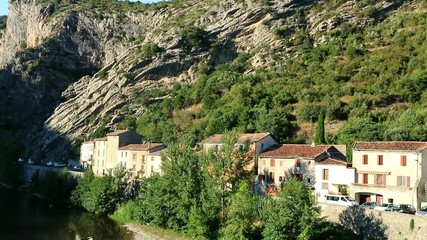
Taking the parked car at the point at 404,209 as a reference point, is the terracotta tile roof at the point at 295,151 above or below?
above

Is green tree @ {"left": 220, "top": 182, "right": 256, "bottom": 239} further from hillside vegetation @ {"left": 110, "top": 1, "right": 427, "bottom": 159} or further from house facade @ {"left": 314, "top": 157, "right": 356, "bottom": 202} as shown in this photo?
hillside vegetation @ {"left": 110, "top": 1, "right": 427, "bottom": 159}

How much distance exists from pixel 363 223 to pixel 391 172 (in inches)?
405

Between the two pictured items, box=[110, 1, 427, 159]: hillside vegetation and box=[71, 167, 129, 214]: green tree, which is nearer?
box=[71, 167, 129, 214]: green tree

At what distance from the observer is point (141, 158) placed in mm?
81125

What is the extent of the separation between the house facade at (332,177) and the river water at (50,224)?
2227 centimetres

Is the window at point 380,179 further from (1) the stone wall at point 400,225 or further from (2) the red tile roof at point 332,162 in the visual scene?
(1) the stone wall at point 400,225

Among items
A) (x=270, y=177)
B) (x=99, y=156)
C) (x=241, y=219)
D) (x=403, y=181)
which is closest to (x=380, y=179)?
(x=403, y=181)

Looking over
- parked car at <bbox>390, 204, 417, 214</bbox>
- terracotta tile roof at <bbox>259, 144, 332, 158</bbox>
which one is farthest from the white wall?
parked car at <bbox>390, 204, 417, 214</bbox>

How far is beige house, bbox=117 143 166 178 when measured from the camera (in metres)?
78.1

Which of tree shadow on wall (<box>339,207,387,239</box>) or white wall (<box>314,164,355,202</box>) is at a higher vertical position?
white wall (<box>314,164,355,202</box>)

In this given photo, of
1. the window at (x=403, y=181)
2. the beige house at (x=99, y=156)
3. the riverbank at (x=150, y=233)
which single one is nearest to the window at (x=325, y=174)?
the window at (x=403, y=181)

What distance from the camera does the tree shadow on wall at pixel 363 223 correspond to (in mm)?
41438

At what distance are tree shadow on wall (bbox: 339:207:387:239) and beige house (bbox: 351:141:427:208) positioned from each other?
802 centimetres

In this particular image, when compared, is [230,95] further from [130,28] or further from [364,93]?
[130,28]
